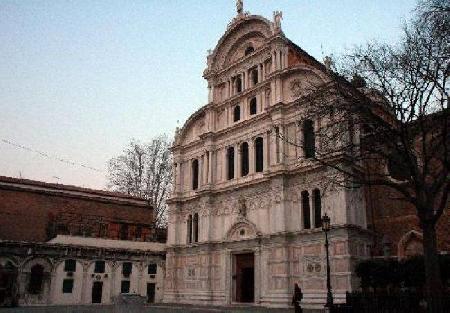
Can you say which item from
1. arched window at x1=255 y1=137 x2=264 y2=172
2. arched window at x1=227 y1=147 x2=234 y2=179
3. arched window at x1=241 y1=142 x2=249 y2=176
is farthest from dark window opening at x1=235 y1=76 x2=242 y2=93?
arched window at x1=255 y1=137 x2=264 y2=172

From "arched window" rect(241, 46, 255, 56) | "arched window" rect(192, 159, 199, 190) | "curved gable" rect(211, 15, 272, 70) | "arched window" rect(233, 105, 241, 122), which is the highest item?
"curved gable" rect(211, 15, 272, 70)

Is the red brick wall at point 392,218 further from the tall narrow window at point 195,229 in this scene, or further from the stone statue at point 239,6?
the stone statue at point 239,6

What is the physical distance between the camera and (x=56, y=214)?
34.5 metres

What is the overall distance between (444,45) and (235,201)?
18.2 meters

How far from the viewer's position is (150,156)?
42.8m

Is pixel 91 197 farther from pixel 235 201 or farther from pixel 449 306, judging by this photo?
pixel 449 306

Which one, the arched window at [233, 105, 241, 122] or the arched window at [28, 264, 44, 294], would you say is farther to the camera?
the arched window at [233, 105, 241, 122]

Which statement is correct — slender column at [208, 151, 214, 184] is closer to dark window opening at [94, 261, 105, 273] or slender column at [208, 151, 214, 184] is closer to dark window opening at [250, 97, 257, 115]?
dark window opening at [250, 97, 257, 115]

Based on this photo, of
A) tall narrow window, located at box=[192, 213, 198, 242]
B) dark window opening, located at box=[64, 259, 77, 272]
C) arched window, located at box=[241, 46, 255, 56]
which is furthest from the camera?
dark window opening, located at box=[64, 259, 77, 272]

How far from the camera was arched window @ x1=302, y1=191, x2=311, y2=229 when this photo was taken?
25266 millimetres

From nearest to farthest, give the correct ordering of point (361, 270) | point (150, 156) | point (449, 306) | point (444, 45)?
point (444, 45) < point (449, 306) < point (361, 270) < point (150, 156)

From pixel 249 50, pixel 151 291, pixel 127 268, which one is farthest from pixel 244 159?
pixel 151 291

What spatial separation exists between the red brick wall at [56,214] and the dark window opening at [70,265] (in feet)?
8.32

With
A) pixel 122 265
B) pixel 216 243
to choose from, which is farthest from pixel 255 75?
pixel 122 265
